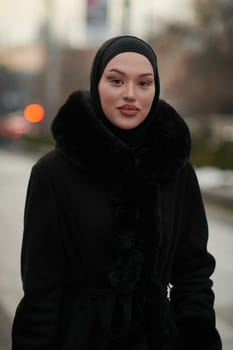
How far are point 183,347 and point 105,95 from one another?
0.79 meters

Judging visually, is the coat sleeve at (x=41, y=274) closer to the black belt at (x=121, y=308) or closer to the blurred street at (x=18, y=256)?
the black belt at (x=121, y=308)

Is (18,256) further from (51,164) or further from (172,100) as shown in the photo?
(172,100)

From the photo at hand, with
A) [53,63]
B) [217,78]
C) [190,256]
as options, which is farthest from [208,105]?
[190,256]

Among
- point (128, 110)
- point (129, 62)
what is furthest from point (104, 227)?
point (129, 62)

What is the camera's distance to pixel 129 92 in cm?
205

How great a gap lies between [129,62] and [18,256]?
5.28 meters

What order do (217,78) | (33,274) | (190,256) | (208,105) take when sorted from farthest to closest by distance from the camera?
(208,105) < (217,78) < (190,256) < (33,274)

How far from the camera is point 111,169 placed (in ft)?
6.75

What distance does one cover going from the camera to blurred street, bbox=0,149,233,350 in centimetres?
486

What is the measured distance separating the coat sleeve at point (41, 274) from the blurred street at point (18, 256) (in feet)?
7.46

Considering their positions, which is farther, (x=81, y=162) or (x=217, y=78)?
(x=217, y=78)

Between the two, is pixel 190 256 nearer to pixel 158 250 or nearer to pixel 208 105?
pixel 158 250

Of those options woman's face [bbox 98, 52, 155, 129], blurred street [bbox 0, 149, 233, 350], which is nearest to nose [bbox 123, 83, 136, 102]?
woman's face [bbox 98, 52, 155, 129]

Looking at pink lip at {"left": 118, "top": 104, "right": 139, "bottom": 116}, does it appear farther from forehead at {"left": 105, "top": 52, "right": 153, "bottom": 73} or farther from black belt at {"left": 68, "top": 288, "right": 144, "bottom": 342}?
black belt at {"left": 68, "top": 288, "right": 144, "bottom": 342}
